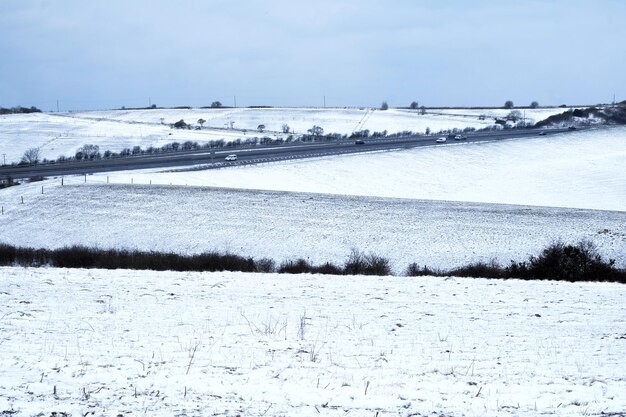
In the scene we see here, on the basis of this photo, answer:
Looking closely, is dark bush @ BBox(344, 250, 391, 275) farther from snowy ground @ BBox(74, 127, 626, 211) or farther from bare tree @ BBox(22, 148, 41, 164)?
bare tree @ BBox(22, 148, 41, 164)

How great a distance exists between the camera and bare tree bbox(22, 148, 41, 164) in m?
70.6

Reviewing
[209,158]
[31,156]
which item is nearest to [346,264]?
[209,158]

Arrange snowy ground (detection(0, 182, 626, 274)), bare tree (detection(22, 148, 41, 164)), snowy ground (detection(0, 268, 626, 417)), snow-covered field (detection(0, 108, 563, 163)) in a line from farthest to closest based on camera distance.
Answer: snow-covered field (detection(0, 108, 563, 163))
bare tree (detection(22, 148, 41, 164))
snowy ground (detection(0, 182, 626, 274))
snowy ground (detection(0, 268, 626, 417))

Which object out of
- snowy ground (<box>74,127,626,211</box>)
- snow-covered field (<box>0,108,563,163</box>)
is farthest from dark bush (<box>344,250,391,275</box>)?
→ snow-covered field (<box>0,108,563,163</box>)

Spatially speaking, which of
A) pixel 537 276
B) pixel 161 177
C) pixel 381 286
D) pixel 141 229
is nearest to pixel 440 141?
pixel 161 177

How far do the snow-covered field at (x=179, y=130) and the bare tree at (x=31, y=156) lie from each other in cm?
96

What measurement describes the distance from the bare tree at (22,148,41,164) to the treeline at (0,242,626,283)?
137 feet

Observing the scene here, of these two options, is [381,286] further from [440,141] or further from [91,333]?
[440,141]

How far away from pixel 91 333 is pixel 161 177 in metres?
40.7

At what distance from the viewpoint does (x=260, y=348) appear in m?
9.06

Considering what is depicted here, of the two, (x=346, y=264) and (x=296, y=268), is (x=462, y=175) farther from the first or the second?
(x=296, y=268)

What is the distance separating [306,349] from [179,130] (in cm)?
9395

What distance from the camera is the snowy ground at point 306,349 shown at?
23.3 feet

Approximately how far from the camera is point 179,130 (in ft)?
328
